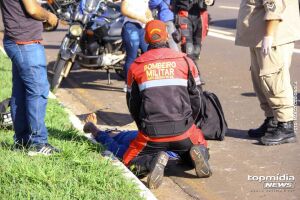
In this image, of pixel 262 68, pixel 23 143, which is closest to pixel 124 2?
pixel 262 68

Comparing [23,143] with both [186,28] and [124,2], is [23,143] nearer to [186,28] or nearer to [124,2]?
[124,2]

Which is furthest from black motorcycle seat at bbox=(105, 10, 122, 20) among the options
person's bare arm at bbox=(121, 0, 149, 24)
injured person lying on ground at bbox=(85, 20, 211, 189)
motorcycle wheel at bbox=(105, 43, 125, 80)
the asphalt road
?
injured person lying on ground at bbox=(85, 20, 211, 189)

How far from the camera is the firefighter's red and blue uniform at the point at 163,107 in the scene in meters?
5.25

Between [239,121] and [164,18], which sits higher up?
[164,18]

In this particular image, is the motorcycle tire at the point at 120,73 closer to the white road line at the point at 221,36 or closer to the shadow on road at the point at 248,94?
the shadow on road at the point at 248,94

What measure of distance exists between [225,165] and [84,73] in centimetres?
531

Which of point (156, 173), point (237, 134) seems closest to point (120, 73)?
point (237, 134)

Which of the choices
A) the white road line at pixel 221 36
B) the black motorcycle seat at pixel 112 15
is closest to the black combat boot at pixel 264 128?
the black motorcycle seat at pixel 112 15

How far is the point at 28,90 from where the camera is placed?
5176 millimetres

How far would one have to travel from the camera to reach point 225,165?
5633 millimetres

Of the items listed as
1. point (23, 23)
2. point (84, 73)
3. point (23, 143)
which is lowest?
point (84, 73)

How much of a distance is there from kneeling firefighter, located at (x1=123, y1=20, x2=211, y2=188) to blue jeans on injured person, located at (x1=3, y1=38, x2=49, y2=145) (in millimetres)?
764

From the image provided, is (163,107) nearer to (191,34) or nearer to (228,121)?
(228,121)

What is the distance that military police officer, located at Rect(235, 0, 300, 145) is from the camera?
5.91 meters
